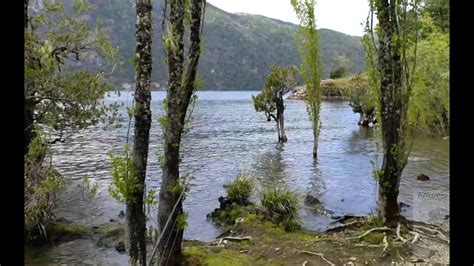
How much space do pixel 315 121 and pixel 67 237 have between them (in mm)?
13732

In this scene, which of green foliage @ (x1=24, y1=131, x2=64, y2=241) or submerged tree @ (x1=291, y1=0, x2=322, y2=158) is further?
submerged tree @ (x1=291, y1=0, x2=322, y2=158)

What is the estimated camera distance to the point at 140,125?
198 inches

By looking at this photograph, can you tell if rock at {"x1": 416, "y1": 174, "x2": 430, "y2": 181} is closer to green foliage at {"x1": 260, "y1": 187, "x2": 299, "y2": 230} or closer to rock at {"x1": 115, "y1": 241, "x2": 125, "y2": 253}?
green foliage at {"x1": 260, "y1": 187, "x2": 299, "y2": 230}

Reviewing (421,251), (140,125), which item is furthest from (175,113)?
(421,251)

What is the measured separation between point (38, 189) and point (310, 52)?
14860 millimetres

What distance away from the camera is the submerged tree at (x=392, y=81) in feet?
27.9

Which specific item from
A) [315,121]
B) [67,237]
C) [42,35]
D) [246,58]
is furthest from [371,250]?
[246,58]

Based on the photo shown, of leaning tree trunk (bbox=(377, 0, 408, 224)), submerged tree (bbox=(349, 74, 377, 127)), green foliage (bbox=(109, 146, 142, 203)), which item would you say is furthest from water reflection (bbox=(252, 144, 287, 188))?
submerged tree (bbox=(349, 74, 377, 127))

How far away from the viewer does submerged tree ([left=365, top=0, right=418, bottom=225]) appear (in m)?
8.51

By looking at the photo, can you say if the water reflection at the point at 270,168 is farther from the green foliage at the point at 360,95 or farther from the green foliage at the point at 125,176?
the green foliage at the point at 360,95

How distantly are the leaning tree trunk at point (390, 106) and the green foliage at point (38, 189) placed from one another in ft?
23.2

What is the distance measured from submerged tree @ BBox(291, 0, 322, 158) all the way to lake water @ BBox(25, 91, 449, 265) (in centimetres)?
324

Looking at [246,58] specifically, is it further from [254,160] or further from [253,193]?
[253,193]

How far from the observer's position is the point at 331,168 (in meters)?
18.2
